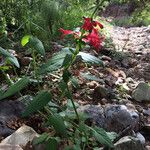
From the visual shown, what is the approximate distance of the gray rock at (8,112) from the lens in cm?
288

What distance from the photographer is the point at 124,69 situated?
5426 mm

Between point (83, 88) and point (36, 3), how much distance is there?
3.72 m

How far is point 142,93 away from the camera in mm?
4180

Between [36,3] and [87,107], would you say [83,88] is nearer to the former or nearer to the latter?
[87,107]

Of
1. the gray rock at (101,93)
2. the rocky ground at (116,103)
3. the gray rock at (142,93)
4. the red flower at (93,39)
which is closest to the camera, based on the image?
the red flower at (93,39)

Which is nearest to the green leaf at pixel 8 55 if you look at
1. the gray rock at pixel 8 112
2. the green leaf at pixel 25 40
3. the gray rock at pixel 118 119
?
the green leaf at pixel 25 40

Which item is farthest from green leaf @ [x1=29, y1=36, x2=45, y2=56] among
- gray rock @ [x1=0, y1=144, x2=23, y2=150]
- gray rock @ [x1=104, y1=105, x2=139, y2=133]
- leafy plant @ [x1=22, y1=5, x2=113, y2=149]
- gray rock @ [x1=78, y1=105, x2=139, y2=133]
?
gray rock @ [x1=104, y1=105, x2=139, y2=133]

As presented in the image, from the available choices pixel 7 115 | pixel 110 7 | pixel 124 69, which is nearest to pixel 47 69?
pixel 7 115

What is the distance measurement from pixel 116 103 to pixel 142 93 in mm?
460

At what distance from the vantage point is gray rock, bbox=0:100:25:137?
2.88 metres

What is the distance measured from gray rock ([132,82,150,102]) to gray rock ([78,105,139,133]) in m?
0.87

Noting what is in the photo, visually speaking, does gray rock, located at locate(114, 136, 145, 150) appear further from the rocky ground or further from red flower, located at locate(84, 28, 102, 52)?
red flower, located at locate(84, 28, 102, 52)

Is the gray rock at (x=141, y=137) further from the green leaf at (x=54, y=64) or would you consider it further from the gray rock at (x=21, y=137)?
the green leaf at (x=54, y=64)

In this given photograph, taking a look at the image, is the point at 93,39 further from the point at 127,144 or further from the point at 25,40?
the point at 127,144
